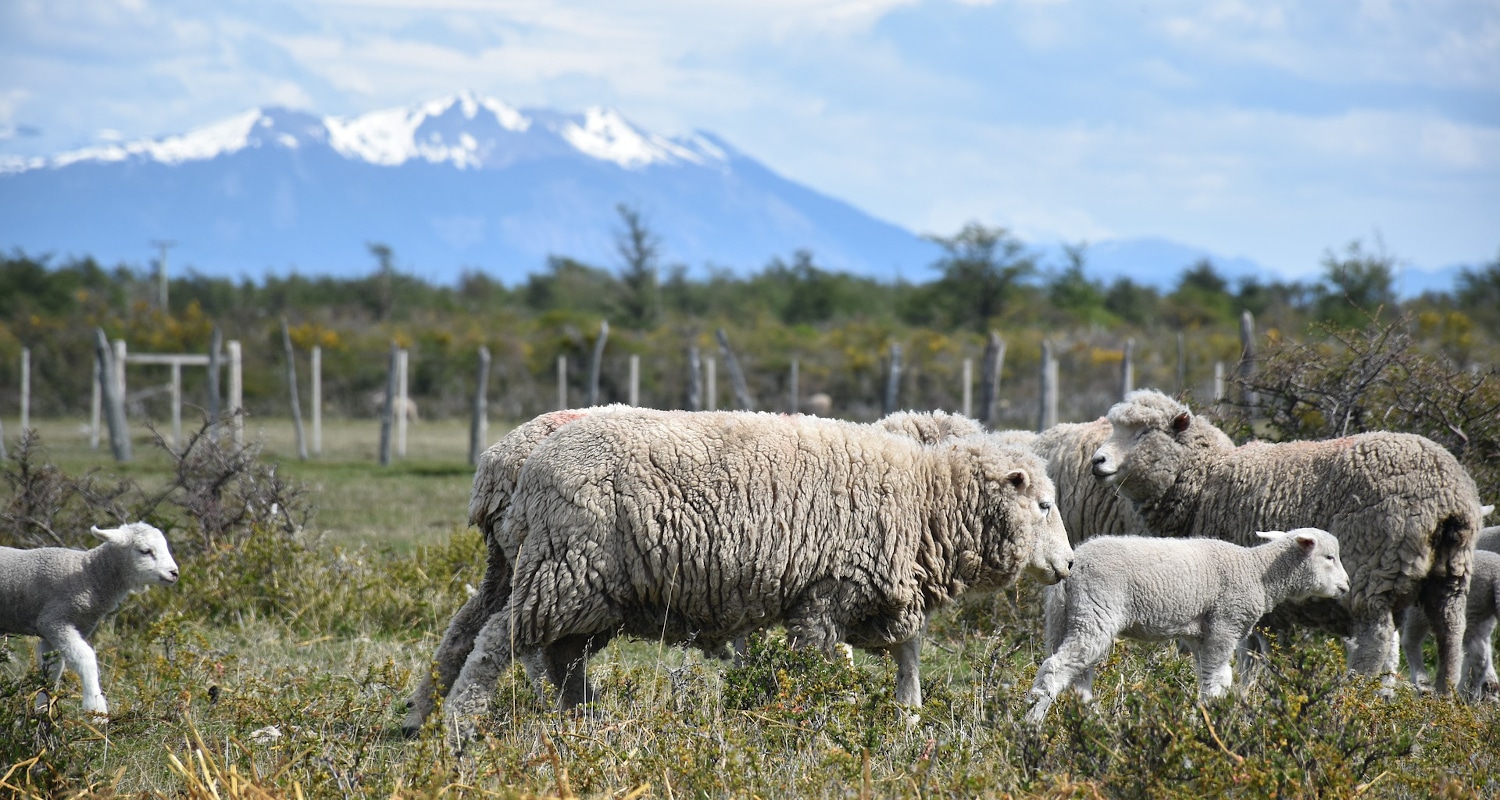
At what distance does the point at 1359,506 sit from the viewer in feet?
19.2

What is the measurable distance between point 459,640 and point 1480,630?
510cm

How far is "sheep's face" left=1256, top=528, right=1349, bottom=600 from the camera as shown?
215 inches

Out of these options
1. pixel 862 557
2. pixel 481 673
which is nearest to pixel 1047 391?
pixel 862 557

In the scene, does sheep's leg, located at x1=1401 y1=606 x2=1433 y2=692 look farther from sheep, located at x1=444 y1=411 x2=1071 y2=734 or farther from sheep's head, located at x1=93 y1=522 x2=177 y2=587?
sheep's head, located at x1=93 y1=522 x2=177 y2=587

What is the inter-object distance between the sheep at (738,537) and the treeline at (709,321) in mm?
13949

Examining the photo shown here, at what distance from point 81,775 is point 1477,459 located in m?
7.85

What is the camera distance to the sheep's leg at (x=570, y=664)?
209 inches

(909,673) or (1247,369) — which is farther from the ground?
(1247,369)

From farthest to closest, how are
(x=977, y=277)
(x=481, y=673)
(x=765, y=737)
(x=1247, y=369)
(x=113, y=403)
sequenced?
(x=977, y=277) → (x=113, y=403) → (x=1247, y=369) → (x=481, y=673) → (x=765, y=737)

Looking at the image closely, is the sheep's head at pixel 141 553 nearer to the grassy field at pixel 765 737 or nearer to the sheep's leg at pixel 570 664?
the grassy field at pixel 765 737

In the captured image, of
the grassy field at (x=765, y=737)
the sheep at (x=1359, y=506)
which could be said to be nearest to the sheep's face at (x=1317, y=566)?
the sheep at (x=1359, y=506)

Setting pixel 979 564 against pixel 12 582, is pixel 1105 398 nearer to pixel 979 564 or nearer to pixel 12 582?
pixel 979 564

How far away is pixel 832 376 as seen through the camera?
92.6 ft

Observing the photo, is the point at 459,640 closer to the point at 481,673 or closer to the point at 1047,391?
the point at 481,673
